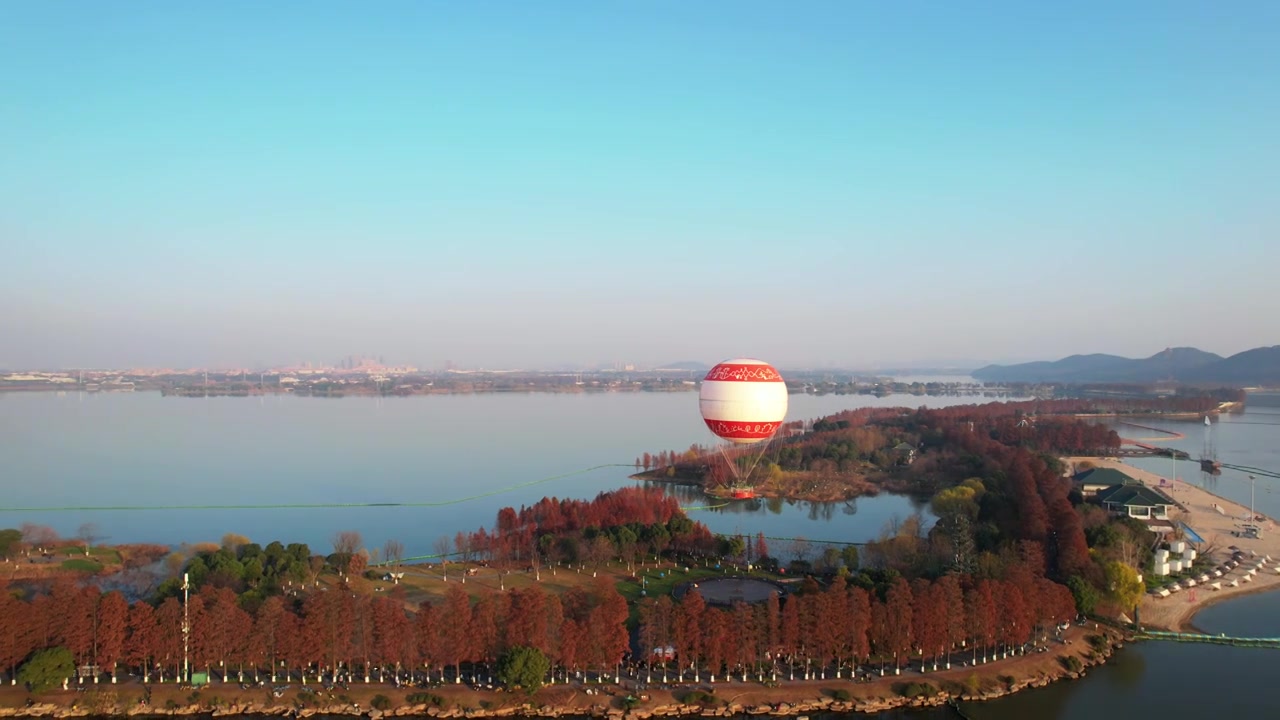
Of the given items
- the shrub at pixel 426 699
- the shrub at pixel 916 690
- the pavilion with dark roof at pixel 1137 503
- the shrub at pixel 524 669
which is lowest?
the shrub at pixel 916 690

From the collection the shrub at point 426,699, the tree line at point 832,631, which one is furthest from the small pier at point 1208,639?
the shrub at point 426,699

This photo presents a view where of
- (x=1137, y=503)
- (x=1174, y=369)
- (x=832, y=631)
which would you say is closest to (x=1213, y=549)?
(x=1137, y=503)

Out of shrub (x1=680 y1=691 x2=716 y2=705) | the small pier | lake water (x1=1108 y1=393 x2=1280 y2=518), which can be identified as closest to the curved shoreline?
shrub (x1=680 y1=691 x2=716 y2=705)

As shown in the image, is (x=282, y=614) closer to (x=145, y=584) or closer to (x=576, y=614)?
(x=576, y=614)

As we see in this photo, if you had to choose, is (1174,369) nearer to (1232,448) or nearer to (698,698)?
(1232,448)

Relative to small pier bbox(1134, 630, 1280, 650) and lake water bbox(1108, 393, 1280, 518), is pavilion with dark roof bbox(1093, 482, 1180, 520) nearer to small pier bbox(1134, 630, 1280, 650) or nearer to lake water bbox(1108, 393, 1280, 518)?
lake water bbox(1108, 393, 1280, 518)

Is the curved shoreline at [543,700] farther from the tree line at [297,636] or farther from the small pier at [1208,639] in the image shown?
the small pier at [1208,639]
